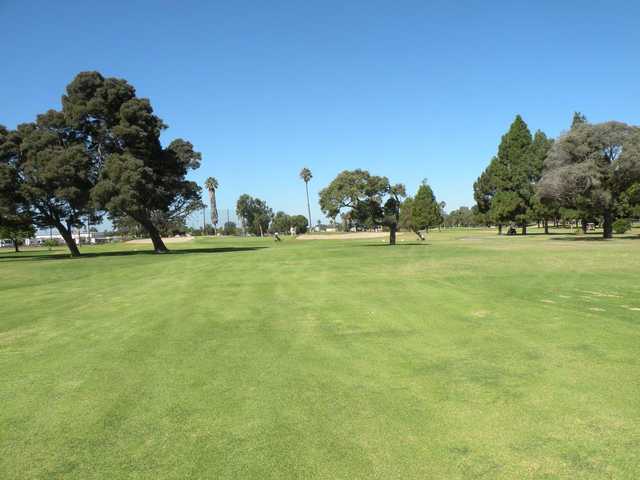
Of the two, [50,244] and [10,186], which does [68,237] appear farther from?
[50,244]

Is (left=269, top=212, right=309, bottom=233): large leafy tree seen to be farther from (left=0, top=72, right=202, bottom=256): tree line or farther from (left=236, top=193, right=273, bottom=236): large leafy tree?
(left=0, top=72, right=202, bottom=256): tree line

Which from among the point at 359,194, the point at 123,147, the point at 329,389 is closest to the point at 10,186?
the point at 123,147

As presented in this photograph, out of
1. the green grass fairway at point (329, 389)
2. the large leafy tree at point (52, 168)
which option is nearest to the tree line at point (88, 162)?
the large leafy tree at point (52, 168)

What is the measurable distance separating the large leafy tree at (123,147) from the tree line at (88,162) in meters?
0.08

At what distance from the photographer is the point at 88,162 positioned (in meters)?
41.2

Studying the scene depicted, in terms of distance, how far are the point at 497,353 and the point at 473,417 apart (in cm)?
244

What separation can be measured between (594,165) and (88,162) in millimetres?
44931

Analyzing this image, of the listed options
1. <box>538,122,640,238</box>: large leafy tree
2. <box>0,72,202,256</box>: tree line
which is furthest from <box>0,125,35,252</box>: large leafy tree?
<box>538,122,640,238</box>: large leafy tree

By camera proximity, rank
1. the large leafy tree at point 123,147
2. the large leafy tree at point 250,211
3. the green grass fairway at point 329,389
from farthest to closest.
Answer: the large leafy tree at point 250,211
the large leafy tree at point 123,147
the green grass fairway at point 329,389

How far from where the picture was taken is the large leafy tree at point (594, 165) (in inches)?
1492

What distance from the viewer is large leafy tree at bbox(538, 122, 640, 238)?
37906 millimetres

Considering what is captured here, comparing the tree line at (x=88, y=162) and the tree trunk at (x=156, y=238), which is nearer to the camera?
the tree line at (x=88, y=162)

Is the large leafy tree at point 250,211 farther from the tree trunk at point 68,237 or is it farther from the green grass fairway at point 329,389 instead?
the green grass fairway at point 329,389

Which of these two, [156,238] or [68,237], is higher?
[68,237]
